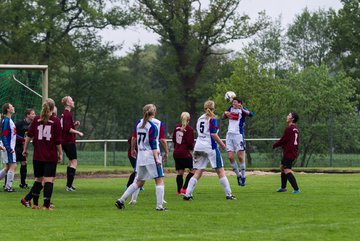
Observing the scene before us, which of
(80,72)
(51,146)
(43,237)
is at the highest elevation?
(80,72)

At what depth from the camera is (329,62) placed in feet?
317

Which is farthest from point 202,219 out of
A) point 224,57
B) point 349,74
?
point 224,57

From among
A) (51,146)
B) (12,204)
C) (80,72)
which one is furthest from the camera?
(80,72)

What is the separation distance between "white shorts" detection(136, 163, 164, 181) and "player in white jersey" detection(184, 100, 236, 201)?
2512 mm

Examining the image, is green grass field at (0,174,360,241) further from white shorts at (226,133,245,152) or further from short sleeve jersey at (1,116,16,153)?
white shorts at (226,133,245,152)

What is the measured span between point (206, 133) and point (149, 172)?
2932 millimetres

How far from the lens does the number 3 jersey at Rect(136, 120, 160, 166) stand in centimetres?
1595

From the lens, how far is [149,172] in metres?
16.0

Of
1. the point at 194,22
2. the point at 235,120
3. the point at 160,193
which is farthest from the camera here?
the point at 194,22

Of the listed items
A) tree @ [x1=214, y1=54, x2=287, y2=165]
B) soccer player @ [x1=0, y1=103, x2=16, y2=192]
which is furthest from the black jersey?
tree @ [x1=214, y1=54, x2=287, y2=165]

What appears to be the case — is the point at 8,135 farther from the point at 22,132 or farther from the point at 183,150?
the point at 183,150

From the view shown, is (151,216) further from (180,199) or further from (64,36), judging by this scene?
(64,36)

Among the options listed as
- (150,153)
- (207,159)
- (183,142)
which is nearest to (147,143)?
(150,153)

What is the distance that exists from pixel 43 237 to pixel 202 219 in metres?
3.31
